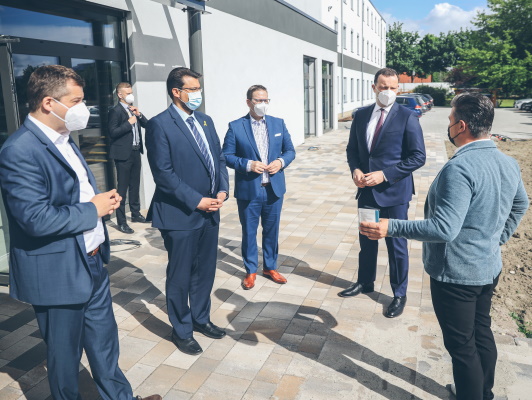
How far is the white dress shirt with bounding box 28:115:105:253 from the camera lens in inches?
94.9

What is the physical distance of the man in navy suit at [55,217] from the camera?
2219 millimetres

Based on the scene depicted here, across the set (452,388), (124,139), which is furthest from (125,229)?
(452,388)

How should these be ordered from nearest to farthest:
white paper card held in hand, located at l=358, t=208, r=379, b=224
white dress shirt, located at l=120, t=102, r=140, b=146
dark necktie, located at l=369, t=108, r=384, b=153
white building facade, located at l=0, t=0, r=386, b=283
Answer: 1. white paper card held in hand, located at l=358, t=208, r=379, b=224
2. dark necktie, located at l=369, t=108, r=384, b=153
3. white building facade, located at l=0, t=0, r=386, b=283
4. white dress shirt, located at l=120, t=102, r=140, b=146

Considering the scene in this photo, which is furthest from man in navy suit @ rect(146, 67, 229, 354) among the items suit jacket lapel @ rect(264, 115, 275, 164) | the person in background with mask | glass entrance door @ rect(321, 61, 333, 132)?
glass entrance door @ rect(321, 61, 333, 132)

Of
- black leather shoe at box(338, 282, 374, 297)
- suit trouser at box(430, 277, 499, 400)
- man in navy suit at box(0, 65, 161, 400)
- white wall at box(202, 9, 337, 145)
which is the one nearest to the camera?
man in navy suit at box(0, 65, 161, 400)

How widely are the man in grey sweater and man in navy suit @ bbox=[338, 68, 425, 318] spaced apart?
1527mm

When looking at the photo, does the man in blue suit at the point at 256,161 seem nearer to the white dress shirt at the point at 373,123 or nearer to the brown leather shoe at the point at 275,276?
the brown leather shoe at the point at 275,276

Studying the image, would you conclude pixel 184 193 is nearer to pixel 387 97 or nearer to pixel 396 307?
pixel 387 97

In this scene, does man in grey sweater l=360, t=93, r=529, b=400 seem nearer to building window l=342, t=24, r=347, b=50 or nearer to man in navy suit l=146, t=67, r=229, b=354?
man in navy suit l=146, t=67, r=229, b=354

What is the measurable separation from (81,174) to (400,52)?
69.1 m

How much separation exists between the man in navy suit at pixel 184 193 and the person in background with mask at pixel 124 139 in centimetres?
340

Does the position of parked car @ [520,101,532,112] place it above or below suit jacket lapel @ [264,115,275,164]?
above

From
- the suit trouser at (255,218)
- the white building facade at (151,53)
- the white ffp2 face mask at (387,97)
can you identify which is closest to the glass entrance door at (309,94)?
the white building facade at (151,53)

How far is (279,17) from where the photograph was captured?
14430 mm
